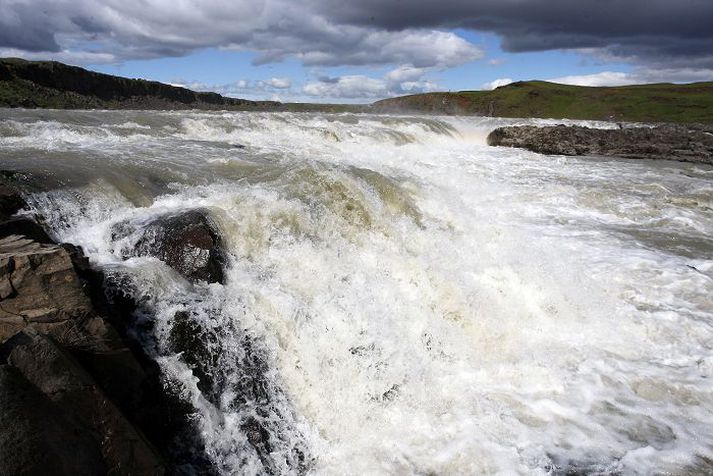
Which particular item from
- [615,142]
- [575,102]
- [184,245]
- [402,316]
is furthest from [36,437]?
[575,102]

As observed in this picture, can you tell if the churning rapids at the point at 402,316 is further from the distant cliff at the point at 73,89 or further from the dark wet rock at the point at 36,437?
the distant cliff at the point at 73,89

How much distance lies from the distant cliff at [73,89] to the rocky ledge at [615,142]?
121 ft

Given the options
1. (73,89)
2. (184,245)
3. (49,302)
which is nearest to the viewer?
(49,302)

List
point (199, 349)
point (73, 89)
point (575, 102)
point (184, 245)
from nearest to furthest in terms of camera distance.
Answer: point (199, 349), point (184, 245), point (73, 89), point (575, 102)

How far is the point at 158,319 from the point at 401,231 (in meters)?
5.33

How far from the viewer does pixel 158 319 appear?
17.7ft

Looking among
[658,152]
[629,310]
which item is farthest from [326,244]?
[658,152]

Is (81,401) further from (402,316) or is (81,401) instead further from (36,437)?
(402,316)

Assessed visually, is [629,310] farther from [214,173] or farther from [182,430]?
[214,173]

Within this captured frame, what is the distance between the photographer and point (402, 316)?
732 centimetres

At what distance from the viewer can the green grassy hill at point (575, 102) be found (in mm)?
67312

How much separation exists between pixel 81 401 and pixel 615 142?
33603 millimetres

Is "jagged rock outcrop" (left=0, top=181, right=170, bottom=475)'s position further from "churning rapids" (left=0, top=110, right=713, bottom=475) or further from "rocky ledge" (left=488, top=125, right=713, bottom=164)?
"rocky ledge" (left=488, top=125, right=713, bottom=164)

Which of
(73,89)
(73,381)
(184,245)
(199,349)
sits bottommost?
(199,349)
